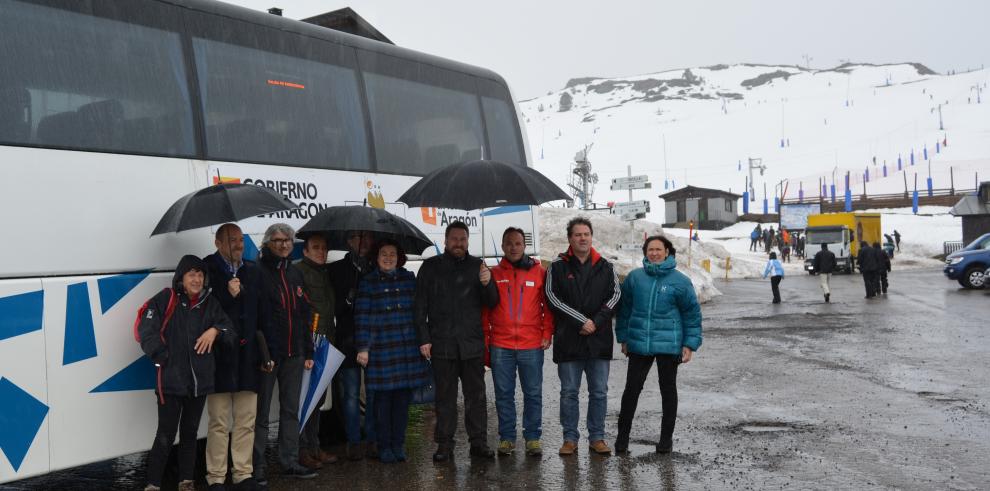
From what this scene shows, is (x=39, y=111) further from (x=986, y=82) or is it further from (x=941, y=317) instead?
(x=986, y=82)

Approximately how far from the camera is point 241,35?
6.80m

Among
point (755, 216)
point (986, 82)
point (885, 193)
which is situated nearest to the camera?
point (755, 216)

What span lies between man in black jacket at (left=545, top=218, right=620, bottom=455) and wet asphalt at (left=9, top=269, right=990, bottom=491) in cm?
33

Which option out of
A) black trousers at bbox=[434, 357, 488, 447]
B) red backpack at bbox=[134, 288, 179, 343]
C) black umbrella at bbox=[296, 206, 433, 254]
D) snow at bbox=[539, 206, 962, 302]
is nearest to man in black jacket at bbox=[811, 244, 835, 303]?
snow at bbox=[539, 206, 962, 302]

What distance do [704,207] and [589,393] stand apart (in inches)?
2557

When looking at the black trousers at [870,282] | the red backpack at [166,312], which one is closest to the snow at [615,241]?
the black trousers at [870,282]

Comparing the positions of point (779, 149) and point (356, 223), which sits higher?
point (779, 149)

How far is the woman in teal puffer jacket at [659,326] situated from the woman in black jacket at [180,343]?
3066mm

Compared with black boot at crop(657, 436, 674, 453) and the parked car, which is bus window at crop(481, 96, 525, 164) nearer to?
black boot at crop(657, 436, 674, 453)

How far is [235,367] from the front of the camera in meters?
5.77

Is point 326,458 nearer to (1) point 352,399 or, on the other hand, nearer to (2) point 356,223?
(1) point 352,399

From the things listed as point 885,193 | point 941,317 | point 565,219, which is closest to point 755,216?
point 885,193

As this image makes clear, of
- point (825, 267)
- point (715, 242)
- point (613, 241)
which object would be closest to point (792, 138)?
point (715, 242)

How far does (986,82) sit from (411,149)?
162283mm
